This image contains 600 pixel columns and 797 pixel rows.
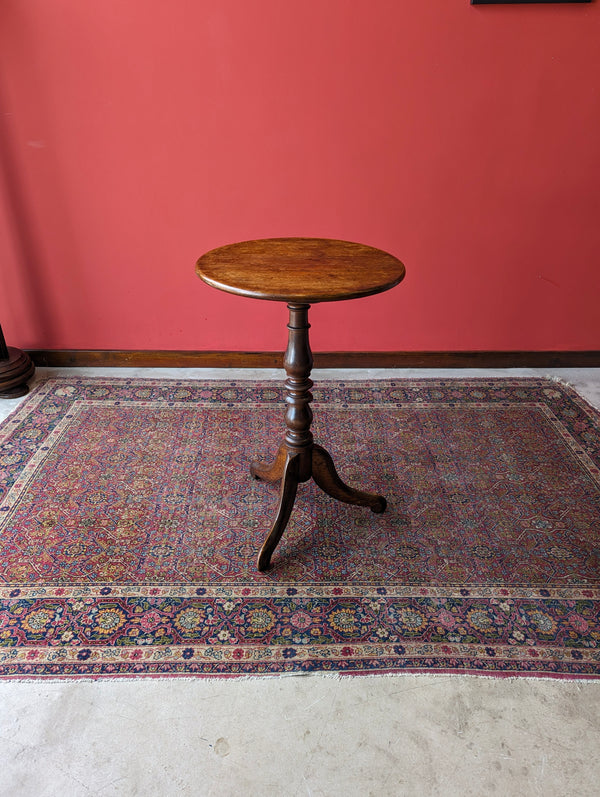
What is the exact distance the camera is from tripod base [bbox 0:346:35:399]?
9.38 ft

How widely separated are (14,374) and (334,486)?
172 centimetres

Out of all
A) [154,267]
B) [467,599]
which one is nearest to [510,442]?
[467,599]

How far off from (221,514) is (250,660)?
0.63 m

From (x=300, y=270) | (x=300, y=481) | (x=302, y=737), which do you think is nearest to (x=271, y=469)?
(x=300, y=481)

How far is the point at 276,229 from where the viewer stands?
2949mm

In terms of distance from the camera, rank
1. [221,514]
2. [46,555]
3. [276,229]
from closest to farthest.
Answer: [46,555] → [221,514] → [276,229]

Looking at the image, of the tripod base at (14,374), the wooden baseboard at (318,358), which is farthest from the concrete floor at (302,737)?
the wooden baseboard at (318,358)

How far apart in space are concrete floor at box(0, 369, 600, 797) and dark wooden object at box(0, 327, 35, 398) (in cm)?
164

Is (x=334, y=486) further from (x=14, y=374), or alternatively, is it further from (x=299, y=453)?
(x=14, y=374)

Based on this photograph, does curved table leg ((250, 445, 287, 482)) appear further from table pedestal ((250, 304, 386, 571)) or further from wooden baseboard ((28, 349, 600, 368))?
wooden baseboard ((28, 349, 600, 368))

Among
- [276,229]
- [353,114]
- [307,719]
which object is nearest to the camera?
[307,719]

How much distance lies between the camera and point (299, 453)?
200 centimetres

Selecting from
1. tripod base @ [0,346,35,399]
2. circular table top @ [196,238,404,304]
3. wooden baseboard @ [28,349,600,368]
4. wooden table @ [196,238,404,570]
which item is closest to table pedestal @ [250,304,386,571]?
wooden table @ [196,238,404,570]

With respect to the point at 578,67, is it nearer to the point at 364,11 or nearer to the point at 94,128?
the point at 364,11
